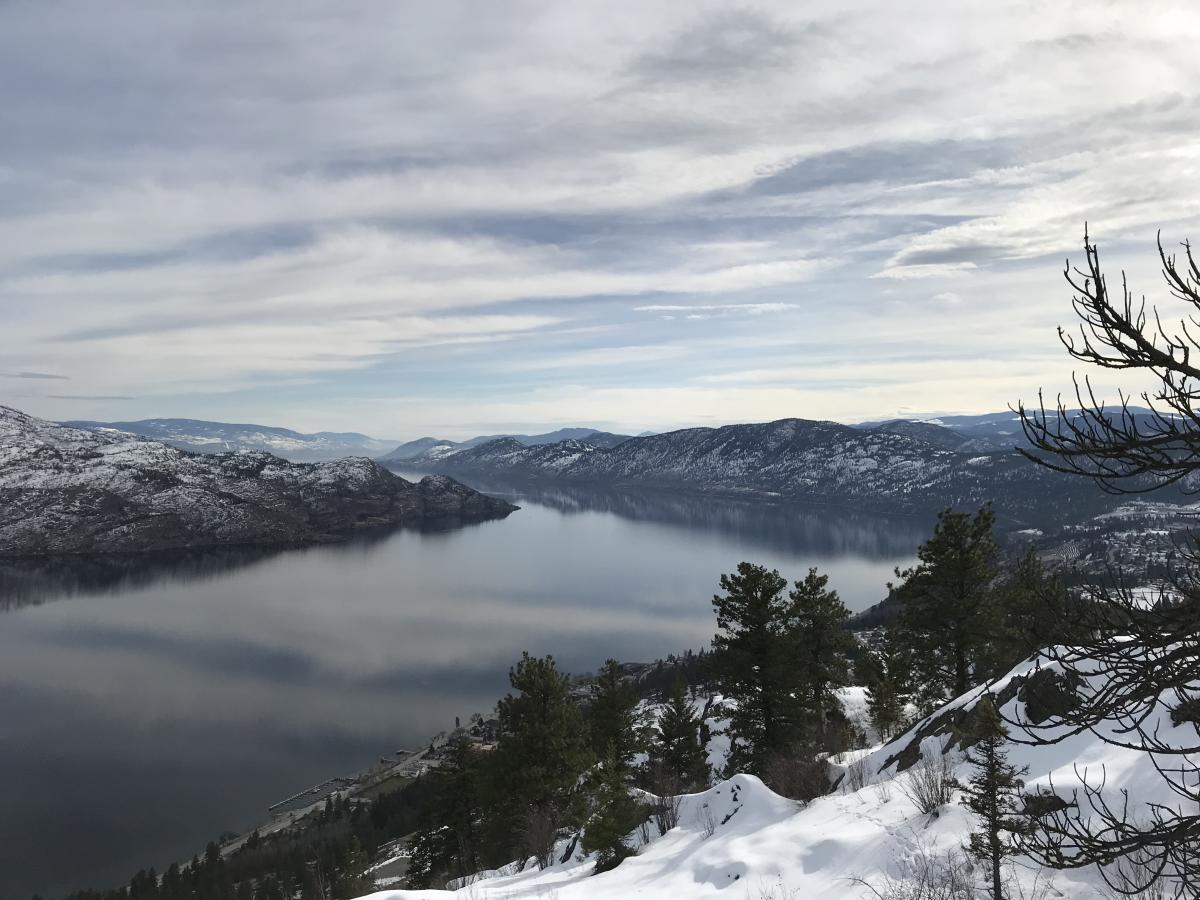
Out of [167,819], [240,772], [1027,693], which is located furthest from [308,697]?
[1027,693]

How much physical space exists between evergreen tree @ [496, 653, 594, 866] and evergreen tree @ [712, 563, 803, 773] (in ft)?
26.2

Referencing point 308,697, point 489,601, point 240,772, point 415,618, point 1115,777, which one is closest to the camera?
point 1115,777

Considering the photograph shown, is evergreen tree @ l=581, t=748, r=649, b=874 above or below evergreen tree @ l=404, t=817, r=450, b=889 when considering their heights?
above

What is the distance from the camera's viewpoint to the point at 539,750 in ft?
102

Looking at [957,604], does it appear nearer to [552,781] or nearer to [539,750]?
[552,781]

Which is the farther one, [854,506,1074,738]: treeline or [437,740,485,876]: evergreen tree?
[437,740,485,876]: evergreen tree

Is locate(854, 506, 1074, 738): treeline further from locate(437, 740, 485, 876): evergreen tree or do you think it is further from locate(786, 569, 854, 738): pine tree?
locate(437, 740, 485, 876): evergreen tree

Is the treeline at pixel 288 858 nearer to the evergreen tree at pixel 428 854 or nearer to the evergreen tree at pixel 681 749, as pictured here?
the evergreen tree at pixel 428 854

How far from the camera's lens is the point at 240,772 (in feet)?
286

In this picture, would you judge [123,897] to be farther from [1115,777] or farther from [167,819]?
[1115,777]

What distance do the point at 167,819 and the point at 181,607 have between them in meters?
126

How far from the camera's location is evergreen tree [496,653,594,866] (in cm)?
2991

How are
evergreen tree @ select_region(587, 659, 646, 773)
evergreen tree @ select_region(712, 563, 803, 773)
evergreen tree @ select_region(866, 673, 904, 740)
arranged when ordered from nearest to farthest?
evergreen tree @ select_region(712, 563, 803, 773), evergreen tree @ select_region(866, 673, 904, 740), evergreen tree @ select_region(587, 659, 646, 773)

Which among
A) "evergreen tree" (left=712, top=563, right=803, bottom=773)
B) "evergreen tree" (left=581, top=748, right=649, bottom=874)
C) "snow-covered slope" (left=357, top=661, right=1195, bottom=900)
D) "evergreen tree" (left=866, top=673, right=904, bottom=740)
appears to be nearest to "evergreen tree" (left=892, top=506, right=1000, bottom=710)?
"evergreen tree" (left=866, top=673, right=904, bottom=740)
